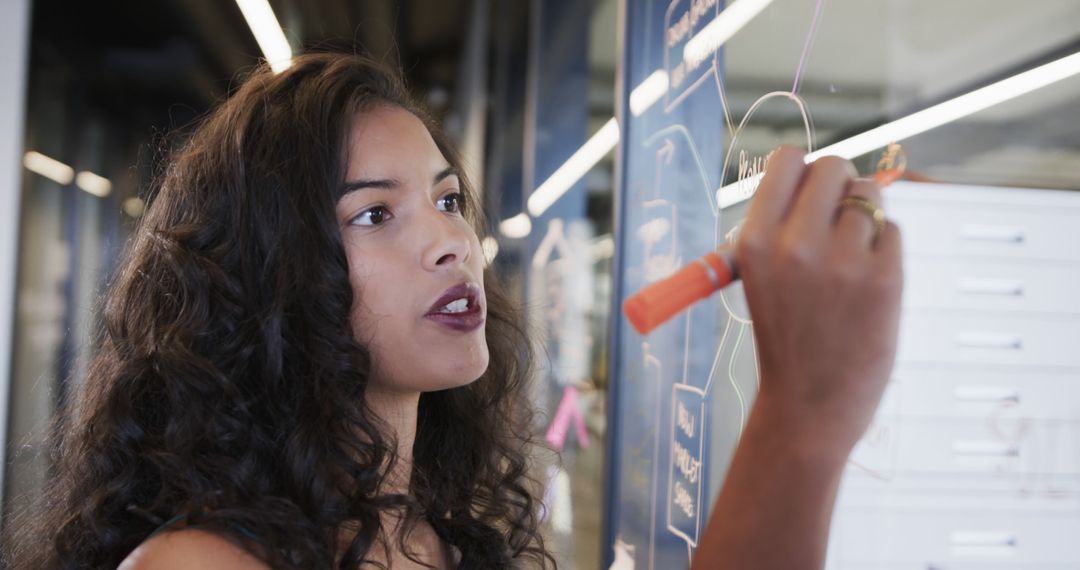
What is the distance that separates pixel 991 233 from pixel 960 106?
9 centimetres

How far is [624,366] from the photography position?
1.75 metres

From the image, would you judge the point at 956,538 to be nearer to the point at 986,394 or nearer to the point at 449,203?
the point at 986,394

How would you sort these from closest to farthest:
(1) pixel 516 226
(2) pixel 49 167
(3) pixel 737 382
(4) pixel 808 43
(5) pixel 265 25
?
(4) pixel 808 43 < (3) pixel 737 382 < (5) pixel 265 25 < (2) pixel 49 167 < (1) pixel 516 226

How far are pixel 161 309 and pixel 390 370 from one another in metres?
0.31

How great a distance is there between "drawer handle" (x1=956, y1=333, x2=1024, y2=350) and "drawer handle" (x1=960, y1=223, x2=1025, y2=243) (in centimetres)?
6

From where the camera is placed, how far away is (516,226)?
468 cm

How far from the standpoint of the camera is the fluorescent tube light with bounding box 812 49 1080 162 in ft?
1.74

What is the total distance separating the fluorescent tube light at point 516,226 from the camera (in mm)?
4191

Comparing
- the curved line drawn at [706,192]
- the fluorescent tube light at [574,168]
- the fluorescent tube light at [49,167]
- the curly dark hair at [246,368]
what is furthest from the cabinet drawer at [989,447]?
the fluorescent tube light at [49,167]

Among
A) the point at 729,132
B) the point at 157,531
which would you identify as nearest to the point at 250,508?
the point at 157,531

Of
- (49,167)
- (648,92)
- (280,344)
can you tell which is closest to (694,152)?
(648,92)

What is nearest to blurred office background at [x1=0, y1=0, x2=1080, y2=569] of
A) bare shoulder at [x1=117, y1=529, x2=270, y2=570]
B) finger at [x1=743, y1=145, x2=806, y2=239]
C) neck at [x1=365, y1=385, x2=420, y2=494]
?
finger at [x1=743, y1=145, x2=806, y2=239]

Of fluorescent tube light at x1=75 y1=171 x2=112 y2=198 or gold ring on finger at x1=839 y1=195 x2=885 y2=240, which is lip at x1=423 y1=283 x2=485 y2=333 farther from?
fluorescent tube light at x1=75 y1=171 x2=112 y2=198

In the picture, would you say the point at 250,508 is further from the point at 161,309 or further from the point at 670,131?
the point at 670,131
